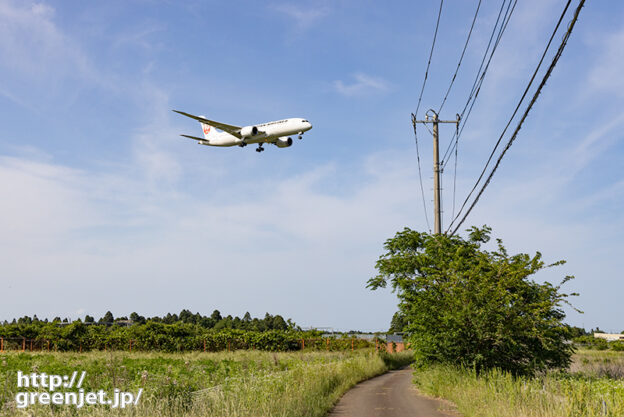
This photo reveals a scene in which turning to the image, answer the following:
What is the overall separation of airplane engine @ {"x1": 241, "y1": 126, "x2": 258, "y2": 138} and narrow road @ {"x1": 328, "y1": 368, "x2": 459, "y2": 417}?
17033 mm

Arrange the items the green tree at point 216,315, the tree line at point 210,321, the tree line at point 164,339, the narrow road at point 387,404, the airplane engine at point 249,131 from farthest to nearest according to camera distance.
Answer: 1. the green tree at point 216,315
2. the tree line at point 210,321
3. the tree line at point 164,339
4. the airplane engine at point 249,131
5. the narrow road at point 387,404

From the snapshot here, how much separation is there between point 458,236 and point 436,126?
5688mm

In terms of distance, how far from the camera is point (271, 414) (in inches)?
412

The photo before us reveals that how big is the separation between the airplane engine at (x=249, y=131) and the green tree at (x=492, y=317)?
16.6 meters

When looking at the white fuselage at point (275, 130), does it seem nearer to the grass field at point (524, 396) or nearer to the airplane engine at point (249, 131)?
the airplane engine at point (249, 131)

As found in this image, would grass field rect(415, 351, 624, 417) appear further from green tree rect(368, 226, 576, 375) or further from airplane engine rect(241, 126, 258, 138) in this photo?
airplane engine rect(241, 126, 258, 138)

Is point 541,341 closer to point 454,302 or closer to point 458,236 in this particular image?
point 454,302

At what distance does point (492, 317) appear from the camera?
18438 mm

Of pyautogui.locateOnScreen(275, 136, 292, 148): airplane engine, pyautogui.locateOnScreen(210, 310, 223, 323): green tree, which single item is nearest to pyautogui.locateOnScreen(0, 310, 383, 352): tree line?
pyautogui.locateOnScreen(275, 136, 292, 148): airplane engine

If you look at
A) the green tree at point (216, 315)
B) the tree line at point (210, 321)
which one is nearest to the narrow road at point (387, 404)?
the tree line at point (210, 321)

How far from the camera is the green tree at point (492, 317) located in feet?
60.5

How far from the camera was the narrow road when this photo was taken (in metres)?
15.7

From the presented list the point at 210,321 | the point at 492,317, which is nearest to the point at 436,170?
the point at 492,317

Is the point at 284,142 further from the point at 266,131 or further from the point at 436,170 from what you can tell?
the point at 436,170
